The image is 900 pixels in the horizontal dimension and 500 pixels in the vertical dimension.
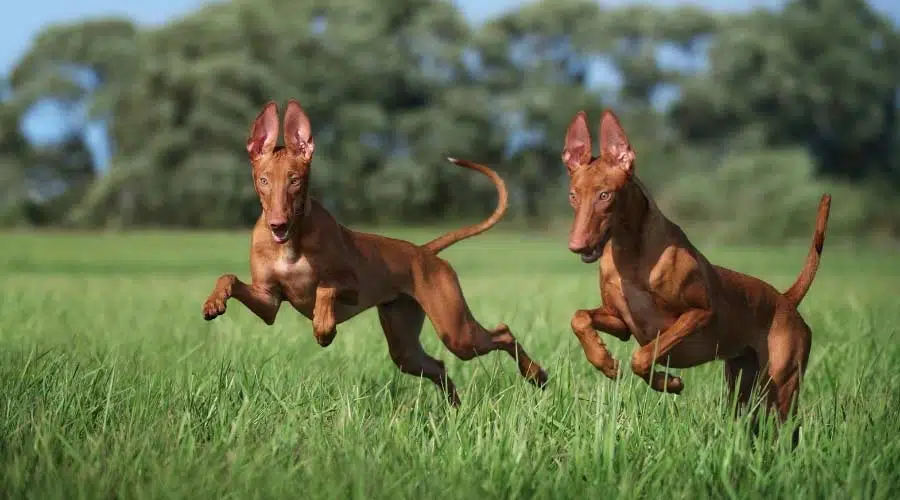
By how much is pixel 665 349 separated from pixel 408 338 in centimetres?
168

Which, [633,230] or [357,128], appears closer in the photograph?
[633,230]

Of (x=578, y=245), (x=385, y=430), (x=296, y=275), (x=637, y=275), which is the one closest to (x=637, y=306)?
(x=637, y=275)

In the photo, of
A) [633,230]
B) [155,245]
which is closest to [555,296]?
[633,230]

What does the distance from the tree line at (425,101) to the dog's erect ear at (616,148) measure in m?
28.4

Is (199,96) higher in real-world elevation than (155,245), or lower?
higher

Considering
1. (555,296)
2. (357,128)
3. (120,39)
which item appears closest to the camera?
(555,296)

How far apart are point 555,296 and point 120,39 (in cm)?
3228

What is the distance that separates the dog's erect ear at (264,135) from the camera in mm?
3939

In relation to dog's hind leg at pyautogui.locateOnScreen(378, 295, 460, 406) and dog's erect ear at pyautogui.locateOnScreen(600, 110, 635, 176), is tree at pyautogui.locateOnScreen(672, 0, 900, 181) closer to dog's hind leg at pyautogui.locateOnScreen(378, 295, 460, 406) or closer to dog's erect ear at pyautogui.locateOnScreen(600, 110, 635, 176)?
dog's hind leg at pyautogui.locateOnScreen(378, 295, 460, 406)

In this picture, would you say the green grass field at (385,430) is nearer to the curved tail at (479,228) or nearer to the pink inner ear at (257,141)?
the curved tail at (479,228)

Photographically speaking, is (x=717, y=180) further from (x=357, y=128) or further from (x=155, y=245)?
(x=155, y=245)

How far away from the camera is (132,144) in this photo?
36.1m

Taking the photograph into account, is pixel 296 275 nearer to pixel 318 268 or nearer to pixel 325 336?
pixel 318 268

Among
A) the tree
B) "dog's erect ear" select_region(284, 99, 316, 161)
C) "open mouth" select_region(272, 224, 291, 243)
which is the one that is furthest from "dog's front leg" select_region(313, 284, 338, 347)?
the tree
